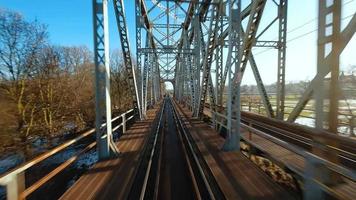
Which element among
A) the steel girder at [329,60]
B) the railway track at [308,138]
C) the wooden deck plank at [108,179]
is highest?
the steel girder at [329,60]

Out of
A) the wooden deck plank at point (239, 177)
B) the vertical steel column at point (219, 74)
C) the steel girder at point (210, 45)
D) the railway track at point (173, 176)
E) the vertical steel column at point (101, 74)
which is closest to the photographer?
the wooden deck plank at point (239, 177)

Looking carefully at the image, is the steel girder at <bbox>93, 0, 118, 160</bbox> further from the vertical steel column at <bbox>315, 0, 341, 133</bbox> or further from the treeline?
the treeline

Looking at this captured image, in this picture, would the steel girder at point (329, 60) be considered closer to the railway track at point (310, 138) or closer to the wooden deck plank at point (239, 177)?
the railway track at point (310, 138)

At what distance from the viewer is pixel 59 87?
20.3 m

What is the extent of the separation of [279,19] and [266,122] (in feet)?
18.4

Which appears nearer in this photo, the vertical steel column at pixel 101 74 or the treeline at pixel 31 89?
the vertical steel column at pixel 101 74

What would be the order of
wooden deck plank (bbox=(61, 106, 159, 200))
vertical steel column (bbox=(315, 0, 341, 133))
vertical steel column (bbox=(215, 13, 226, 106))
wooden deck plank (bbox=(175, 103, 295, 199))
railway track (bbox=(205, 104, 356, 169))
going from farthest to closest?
1. vertical steel column (bbox=(215, 13, 226, 106))
2. wooden deck plank (bbox=(61, 106, 159, 200))
3. wooden deck plank (bbox=(175, 103, 295, 199))
4. railway track (bbox=(205, 104, 356, 169))
5. vertical steel column (bbox=(315, 0, 341, 133))

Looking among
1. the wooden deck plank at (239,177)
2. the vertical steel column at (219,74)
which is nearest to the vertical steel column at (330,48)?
the wooden deck plank at (239,177)

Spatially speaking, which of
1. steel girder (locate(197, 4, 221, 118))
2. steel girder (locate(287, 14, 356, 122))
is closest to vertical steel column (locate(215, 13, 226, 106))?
steel girder (locate(197, 4, 221, 118))

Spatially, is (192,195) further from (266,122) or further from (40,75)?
(40,75)

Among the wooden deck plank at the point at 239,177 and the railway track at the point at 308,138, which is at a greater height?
the railway track at the point at 308,138

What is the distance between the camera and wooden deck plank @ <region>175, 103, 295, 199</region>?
4.84 meters

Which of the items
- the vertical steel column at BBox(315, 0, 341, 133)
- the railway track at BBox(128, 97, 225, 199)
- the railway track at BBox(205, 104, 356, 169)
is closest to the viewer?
the vertical steel column at BBox(315, 0, 341, 133)

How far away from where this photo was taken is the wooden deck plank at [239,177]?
484 centimetres
